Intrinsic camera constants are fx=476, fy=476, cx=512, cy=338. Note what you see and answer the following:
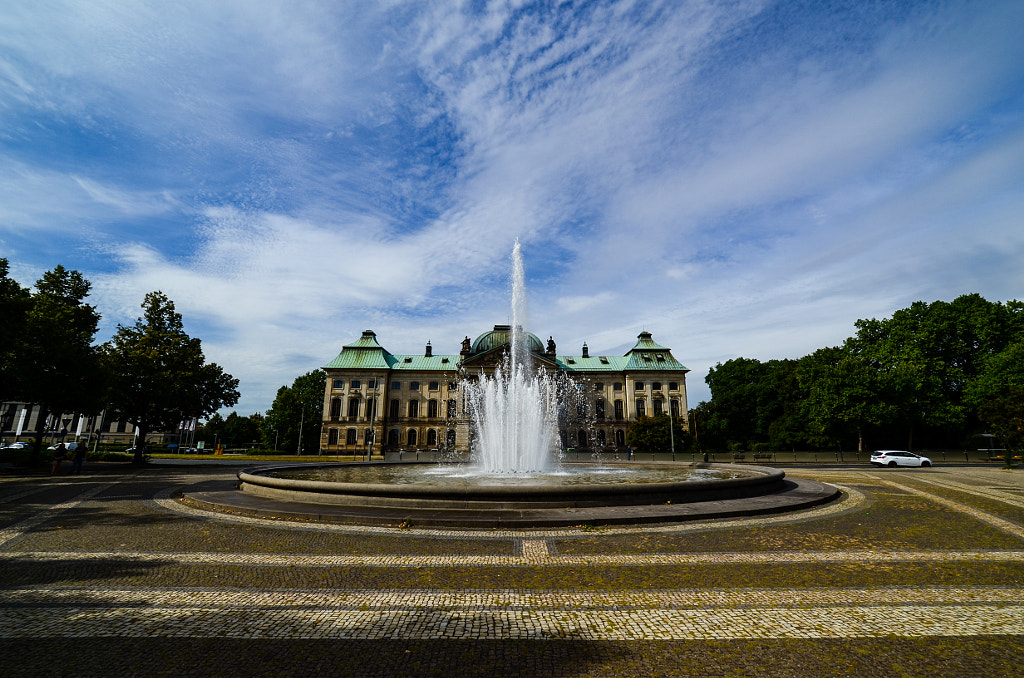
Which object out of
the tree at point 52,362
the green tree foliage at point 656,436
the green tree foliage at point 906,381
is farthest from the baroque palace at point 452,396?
the tree at point 52,362

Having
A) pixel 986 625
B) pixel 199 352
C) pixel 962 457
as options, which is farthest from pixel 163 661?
pixel 962 457

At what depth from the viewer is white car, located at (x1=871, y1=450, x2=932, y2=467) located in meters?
36.5

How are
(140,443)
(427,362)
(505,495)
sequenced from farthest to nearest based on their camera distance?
(427,362)
(140,443)
(505,495)

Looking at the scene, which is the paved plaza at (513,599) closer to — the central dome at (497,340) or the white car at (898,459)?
the white car at (898,459)

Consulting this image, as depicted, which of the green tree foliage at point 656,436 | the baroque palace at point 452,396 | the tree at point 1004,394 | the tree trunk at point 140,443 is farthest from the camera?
the baroque palace at point 452,396

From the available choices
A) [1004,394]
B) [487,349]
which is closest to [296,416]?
[487,349]

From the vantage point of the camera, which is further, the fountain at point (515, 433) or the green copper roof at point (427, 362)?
the green copper roof at point (427, 362)

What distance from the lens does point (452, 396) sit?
7300 cm

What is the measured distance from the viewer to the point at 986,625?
5516 mm

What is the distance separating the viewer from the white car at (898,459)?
1437 inches

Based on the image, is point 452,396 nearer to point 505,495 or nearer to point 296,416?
point 296,416

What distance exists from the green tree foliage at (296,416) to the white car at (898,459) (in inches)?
2756

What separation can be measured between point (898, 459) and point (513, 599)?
43.1 meters

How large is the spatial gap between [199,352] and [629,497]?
35198 mm
